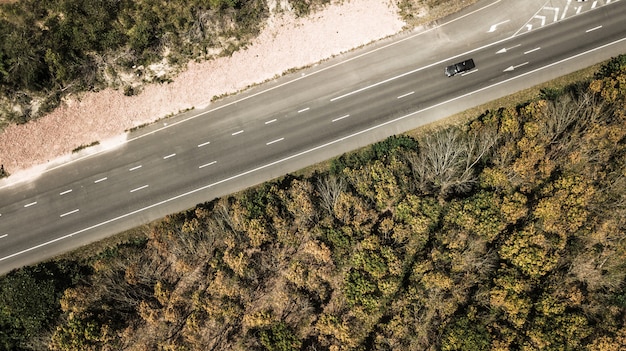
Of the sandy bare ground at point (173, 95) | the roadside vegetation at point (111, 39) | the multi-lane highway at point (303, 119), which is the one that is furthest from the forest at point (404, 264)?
the roadside vegetation at point (111, 39)

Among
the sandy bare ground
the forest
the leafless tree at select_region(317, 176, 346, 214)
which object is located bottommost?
the forest

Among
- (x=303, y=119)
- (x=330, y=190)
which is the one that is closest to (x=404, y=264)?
(x=330, y=190)

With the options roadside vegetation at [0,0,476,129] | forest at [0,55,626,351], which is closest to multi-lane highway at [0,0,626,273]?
forest at [0,55,626,351]

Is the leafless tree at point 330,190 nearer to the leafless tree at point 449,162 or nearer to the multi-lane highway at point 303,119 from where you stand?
the multi-lane highway at point 303,119

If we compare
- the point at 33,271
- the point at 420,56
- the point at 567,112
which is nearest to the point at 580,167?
the point at 567,112

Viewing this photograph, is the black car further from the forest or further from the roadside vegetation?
the forest
